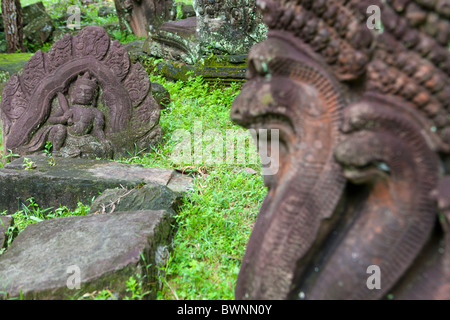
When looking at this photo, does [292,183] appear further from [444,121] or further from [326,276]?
[444,121]

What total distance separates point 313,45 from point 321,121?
0.85ft

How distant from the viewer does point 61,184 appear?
3.07 metres

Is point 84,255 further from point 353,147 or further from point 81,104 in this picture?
point 81,104

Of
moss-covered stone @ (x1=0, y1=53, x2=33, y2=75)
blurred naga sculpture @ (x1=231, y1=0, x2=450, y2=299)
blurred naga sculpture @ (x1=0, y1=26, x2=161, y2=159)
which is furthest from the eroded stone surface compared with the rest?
blurred naga sculpture @ (x1=231, y1=0, x2=450, y2=299)

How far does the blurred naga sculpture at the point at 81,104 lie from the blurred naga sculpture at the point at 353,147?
105 inches

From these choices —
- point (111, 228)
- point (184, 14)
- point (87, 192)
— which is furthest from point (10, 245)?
point (184, 14)

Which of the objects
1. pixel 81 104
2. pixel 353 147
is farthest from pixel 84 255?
pixel 81 104

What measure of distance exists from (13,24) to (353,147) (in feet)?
29.0

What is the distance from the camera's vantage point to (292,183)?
141 centimetres

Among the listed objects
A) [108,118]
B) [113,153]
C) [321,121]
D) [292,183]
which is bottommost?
[113,153]

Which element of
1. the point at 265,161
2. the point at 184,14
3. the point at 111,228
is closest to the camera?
the point at 265,161

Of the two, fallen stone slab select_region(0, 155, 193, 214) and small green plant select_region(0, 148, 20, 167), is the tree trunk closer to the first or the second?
small green plant select_region(0, 148, 20, 167)

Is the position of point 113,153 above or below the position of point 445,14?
below

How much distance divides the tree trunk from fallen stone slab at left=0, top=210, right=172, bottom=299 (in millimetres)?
7207
